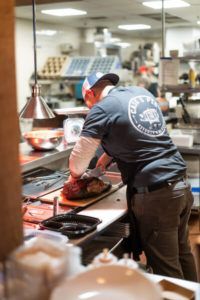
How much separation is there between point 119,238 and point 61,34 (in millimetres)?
7784

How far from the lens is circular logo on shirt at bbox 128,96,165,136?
2.89 meters

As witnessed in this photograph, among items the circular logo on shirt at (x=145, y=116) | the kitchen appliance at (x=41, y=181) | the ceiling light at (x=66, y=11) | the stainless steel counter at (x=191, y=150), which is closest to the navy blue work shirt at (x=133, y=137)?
the circular logo on shirt at (x=145, y=116)

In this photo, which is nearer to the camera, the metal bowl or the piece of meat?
the piece of meat

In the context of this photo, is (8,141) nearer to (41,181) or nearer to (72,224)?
(72,224)

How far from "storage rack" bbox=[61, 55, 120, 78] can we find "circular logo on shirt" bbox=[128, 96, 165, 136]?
4236mm

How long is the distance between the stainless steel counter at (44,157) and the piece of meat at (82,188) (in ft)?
1.34

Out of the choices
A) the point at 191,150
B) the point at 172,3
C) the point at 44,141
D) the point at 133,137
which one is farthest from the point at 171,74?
the point at 133,137

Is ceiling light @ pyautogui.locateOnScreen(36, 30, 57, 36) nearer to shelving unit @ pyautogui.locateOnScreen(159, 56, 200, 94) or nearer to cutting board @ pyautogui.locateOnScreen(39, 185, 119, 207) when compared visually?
shelving unit @ pyautogui.locateOnScreen(159, 56, 200, 94)

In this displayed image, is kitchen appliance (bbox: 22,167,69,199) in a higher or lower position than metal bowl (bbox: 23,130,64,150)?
lower

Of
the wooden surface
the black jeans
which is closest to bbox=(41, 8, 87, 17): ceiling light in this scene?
the black jeans

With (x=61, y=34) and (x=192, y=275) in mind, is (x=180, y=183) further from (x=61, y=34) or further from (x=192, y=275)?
(x=61, y=34)

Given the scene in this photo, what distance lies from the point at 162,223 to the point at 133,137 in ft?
2.13

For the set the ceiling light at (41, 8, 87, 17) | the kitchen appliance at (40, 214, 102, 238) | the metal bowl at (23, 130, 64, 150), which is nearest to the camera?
the kitchen appliance at (40, 214, 102, 238)

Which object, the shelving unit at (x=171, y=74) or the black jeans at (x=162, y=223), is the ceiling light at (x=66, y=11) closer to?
the shelving unit at (x=171, y=74)
